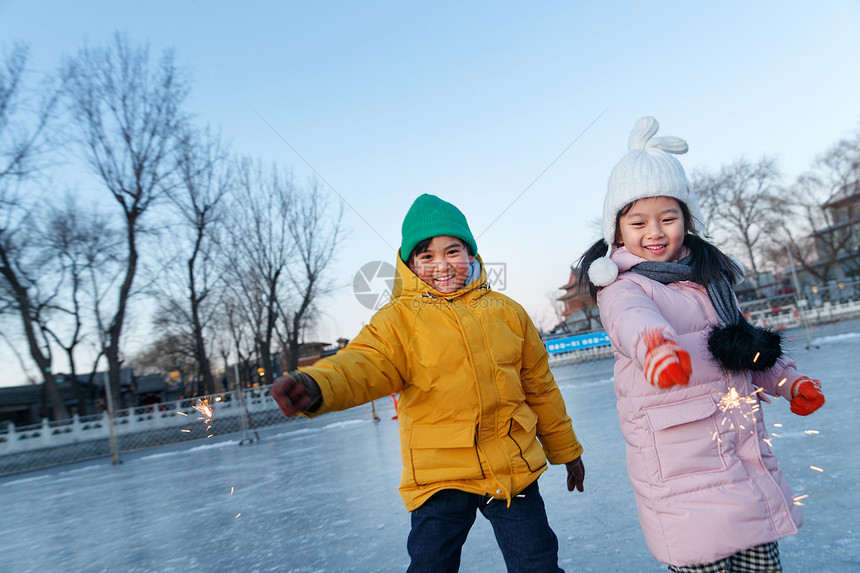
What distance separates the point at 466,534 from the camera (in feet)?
5.24

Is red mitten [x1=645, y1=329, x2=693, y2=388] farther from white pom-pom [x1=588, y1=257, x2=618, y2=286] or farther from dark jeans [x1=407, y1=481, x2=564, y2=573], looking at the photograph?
dark jeans [x1=407, y1=481, x2=564, y2=573]

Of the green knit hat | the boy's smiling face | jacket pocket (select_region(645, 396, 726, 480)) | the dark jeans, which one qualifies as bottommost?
the dark jeans

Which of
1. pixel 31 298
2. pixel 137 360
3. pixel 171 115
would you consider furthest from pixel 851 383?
pixel 137 360

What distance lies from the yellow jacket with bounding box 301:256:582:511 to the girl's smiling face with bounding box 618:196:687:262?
48 centimetres

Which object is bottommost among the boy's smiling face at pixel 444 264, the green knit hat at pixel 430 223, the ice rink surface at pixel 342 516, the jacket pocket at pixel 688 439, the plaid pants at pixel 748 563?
the ice rink surface at pixel 342 516

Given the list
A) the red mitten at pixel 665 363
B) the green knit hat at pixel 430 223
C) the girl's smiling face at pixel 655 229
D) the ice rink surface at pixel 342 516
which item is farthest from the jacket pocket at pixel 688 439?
the green knit hat at pixel 430 223

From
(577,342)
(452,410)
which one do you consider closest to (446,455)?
(452,410)

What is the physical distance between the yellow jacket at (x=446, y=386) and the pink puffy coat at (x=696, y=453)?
335 millimetres

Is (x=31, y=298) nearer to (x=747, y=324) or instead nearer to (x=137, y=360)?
(x=747, y=324)

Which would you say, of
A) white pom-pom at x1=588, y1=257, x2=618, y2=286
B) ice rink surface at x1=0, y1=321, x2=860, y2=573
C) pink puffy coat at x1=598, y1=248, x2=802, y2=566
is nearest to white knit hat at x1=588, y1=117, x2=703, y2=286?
white pom-pom at x1=588, y1=257, x2=618, y2=286

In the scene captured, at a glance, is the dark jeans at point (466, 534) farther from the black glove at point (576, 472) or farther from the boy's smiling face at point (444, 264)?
Answer: the boy's smiling face at point (444, 264)

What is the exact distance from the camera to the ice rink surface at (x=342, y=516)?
2.35 metres

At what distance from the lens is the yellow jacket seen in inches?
61.6

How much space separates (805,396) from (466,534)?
101 centimetres
